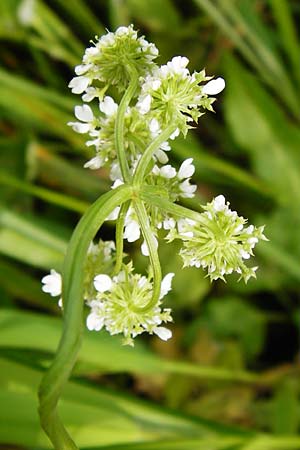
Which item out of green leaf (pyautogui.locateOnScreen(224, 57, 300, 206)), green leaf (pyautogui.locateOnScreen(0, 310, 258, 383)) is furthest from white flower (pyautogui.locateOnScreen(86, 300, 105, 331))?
green leaf (pyautogui.locateOnScreen(224, 57, 300, 206))

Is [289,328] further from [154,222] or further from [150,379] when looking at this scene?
[154,222]

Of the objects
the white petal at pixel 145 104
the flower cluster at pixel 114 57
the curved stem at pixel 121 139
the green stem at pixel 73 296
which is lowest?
the green stem at pixel 73 296

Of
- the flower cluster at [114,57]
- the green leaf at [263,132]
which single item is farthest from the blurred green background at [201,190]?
the flower cluster at [114,57]

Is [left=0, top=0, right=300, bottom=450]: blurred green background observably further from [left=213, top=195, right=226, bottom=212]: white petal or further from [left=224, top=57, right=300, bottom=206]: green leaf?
[left=213, top=195, right=226, bottom=212]: white petal

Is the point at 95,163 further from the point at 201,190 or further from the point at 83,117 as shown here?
the point at 201,190

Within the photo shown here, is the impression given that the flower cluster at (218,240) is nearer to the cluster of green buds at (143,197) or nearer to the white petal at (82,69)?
the cluster of green buds at (143,197)

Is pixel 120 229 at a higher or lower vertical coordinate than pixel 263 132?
lower

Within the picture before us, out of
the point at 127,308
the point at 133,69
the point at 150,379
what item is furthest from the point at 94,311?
the point at 150,379

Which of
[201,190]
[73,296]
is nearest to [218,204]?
[73,296]
